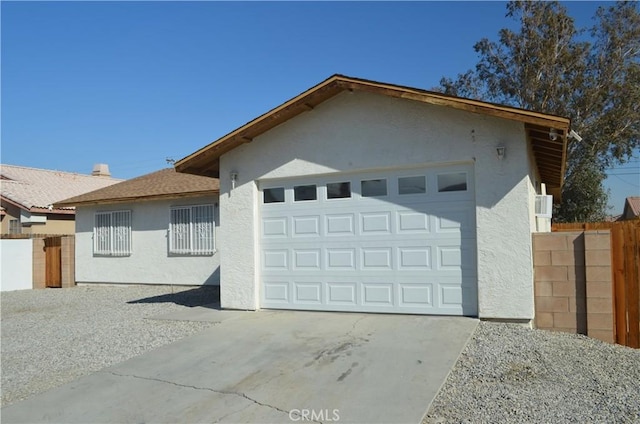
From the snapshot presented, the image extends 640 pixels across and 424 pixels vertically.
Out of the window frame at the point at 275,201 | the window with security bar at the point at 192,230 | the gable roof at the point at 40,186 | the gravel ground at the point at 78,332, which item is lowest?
the gravel ground at the point at 78,332

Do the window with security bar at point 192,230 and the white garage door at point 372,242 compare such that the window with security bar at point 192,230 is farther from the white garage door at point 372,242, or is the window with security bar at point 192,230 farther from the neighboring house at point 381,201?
the white garage door at point 372,242

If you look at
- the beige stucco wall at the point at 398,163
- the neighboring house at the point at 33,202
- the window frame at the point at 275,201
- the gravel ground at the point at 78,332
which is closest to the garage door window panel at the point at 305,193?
the window frame at the point at 275,201

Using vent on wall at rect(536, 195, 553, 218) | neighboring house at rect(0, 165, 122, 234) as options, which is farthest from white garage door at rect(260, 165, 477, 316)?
neighboring house at rect(0, 165, 122, 234)

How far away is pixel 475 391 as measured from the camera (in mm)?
5141

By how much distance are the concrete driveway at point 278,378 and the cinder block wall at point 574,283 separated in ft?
4.51

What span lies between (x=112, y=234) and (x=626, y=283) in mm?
14975

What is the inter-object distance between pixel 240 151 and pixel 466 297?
16.8 ft

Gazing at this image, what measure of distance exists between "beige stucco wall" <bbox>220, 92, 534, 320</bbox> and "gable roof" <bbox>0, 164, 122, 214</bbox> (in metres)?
15.7

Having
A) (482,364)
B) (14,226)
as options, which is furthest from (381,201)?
(14,226)

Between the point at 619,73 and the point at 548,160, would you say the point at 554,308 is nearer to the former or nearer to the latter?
the point at 548,160

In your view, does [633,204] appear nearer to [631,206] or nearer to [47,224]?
[631,206]

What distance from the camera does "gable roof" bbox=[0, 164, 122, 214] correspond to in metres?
22.2

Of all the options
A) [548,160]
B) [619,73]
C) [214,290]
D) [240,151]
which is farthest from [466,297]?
[619,73]

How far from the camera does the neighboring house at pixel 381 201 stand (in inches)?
306
